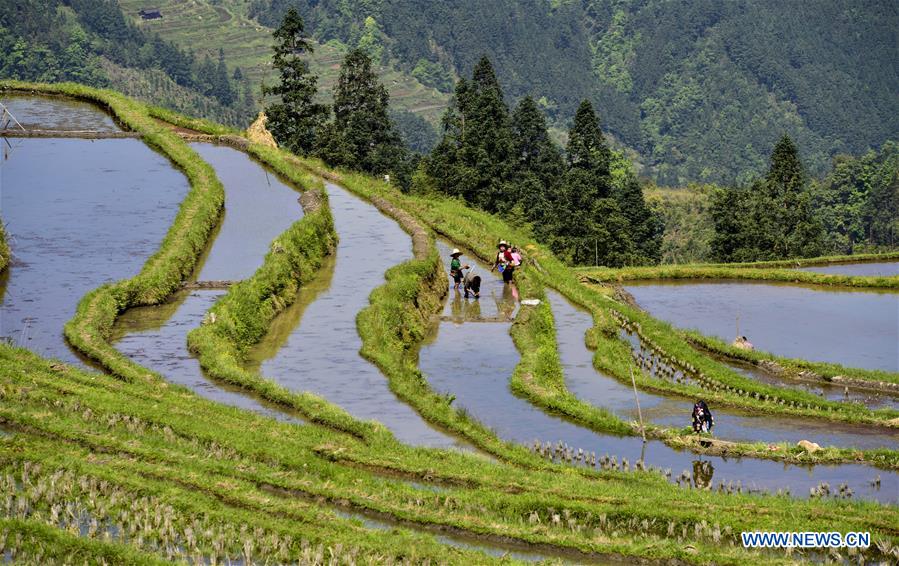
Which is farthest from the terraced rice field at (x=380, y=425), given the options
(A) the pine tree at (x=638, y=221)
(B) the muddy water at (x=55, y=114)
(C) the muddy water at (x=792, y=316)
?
(A) the pine tree at (x=638, y=221)

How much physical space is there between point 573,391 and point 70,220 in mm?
18918

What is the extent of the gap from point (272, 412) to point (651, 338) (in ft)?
50.6

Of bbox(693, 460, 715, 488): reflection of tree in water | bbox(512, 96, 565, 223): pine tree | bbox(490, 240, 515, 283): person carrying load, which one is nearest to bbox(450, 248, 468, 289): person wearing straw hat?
bbox(490, 240, 515, 283): person carrying load

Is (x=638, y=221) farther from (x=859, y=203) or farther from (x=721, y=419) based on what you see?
(x=859, y=203)

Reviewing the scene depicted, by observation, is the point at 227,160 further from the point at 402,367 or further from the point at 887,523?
the point at 887,523

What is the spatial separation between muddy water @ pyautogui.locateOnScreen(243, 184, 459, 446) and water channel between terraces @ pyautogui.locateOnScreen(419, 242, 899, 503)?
1.91 metres

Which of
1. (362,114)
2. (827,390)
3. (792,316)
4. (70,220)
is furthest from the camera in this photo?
(362,114)

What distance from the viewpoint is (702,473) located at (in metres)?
27.2

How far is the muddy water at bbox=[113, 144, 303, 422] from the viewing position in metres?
30.3

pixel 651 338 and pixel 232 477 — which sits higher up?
pixel 651 338

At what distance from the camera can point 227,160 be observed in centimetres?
5725

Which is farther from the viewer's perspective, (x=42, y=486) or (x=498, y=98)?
(x=498, y=98)

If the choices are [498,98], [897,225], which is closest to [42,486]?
[498,98]

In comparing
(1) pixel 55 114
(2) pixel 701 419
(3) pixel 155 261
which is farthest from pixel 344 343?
(1) pixel 55 114
